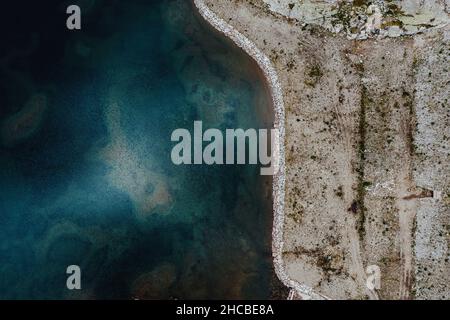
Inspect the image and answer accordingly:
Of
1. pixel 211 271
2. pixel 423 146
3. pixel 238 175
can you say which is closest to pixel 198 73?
pixel 238 175

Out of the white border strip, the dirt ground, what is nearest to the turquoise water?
the white border strip

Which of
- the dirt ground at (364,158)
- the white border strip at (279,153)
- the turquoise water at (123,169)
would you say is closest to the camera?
the dirt ground at (364,158)

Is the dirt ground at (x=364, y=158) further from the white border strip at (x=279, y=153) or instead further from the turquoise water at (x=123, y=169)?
the turquoise water at (x=123, y=169)

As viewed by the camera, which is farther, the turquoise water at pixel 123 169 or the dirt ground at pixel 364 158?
the turquoise water at pixel 123 169

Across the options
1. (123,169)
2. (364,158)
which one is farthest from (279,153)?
(123,169)

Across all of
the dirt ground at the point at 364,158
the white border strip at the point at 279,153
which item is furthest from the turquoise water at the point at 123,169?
the dirt ground at the point at 364,158

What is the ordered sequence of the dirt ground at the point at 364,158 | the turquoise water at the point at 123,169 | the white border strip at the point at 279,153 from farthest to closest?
the turquoise water at the point at 123,169 < the white border strip at the point at 279,153 < the dirt ground at the point at 364,158
